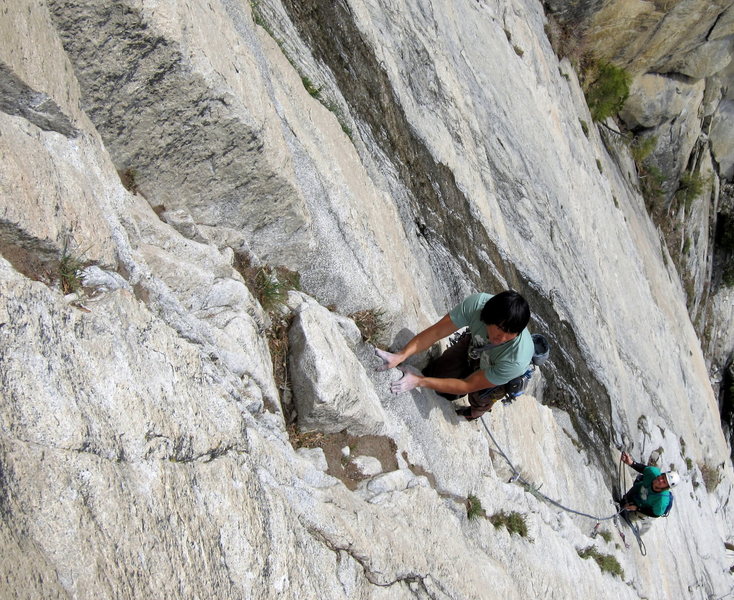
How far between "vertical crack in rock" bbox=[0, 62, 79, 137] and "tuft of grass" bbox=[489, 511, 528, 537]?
648cm

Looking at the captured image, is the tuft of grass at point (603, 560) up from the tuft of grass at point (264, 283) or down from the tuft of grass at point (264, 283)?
down

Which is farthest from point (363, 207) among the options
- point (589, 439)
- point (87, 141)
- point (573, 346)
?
point (589, 439)

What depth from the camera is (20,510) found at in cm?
281

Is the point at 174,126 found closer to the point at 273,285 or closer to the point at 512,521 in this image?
the point at 273,285

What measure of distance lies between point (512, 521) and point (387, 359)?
3.15 metres

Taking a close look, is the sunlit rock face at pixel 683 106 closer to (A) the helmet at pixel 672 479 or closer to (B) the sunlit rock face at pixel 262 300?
(B) the sunlit rock face at pixel 262 300

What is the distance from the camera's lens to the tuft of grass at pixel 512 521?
7.59 metres

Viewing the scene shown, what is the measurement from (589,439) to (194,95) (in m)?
10.7

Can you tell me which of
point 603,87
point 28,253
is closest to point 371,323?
point 28,253

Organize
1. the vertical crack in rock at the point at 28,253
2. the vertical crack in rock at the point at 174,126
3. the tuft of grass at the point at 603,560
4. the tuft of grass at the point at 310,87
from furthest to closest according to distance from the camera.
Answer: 1. the tuft of grass at the point at 603,560
2. the tuft of grass at the point at 310,87
3. the vertical crack in rock at the point at 174,126
4. the vertical crack in rock at the point at 28,253

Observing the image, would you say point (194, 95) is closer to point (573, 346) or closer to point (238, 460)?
point (238, 460)

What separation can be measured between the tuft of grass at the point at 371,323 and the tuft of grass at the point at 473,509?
2.26 metres

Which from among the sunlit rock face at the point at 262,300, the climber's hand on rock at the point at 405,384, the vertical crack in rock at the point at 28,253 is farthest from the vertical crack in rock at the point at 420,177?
the vertical crack in rock at the point at 28,253

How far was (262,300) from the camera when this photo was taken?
5801mm
